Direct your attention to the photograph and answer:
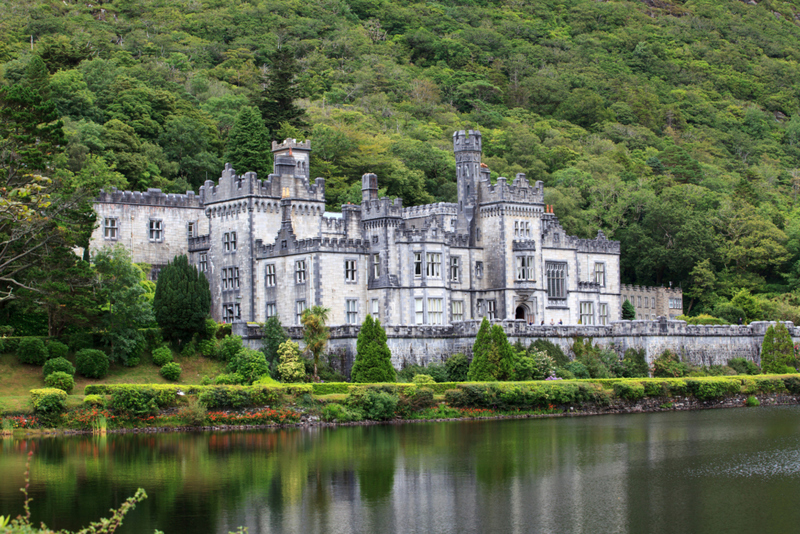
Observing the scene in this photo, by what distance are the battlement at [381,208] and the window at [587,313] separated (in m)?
17.7

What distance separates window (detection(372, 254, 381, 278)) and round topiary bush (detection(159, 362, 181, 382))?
15.9 m

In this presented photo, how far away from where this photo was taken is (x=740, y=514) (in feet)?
103

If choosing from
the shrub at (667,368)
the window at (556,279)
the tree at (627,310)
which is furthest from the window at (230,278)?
the tree at (627,310)

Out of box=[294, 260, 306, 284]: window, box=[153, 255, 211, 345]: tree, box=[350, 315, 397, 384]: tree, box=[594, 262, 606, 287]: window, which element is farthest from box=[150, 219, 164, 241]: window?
box=[594, 262, 606, 287]: window

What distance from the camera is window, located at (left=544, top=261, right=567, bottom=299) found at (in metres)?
78.2

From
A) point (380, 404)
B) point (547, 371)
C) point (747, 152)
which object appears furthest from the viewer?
point (747, 152)

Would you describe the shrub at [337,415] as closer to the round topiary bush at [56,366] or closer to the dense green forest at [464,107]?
the round topiary bush at [56,366]

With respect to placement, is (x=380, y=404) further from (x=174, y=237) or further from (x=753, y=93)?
(x=753, y=93)

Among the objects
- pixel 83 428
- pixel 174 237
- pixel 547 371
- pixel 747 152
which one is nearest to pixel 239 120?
pixel 174 237

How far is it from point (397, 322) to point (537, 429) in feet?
63.9

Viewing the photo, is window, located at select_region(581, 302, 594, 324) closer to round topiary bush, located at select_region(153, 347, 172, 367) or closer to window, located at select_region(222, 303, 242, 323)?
window, located at select_region(222, 303, 242, 323)

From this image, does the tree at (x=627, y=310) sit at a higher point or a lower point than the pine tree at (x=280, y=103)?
lower

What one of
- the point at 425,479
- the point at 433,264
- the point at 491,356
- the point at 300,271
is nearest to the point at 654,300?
the point at 433,264

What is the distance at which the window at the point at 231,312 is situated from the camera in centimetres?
7131
